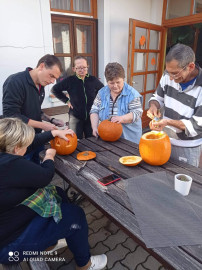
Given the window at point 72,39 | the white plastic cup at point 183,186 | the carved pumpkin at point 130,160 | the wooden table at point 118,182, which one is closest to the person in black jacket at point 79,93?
the wooden table at point 118,182

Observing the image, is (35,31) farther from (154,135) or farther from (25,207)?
(25,207)

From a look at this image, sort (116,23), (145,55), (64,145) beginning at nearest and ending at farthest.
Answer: (64,145)
(116,23)
(145,55)

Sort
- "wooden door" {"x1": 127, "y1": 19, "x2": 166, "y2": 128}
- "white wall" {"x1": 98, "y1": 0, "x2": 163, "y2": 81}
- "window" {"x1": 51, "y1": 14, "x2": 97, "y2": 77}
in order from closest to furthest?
"window" {"x1": 51, "y1": 14, "x2": 97, "y2": 77} → "white wall" {"x1": 98, "y1": 0, "x2": 163, "y2": 81} → "wooden door" {"x1": 127, "y1": 19, "x2": 166, "y2": 128}

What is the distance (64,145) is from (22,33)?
2.36 meters

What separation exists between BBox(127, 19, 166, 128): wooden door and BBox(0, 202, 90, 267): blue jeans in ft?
11.7

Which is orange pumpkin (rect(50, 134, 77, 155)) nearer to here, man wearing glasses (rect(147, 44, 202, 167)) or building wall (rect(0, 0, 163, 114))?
man wearing glasses (rect(147, 44, 202, 167))

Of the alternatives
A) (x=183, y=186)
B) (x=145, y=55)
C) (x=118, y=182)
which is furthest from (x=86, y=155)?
(x=145, y=55)

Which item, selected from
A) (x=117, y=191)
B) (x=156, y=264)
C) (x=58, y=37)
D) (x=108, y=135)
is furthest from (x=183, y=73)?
(x=58, y=37)

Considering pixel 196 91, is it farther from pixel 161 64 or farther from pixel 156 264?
pixel 161 64

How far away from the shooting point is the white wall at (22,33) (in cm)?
295

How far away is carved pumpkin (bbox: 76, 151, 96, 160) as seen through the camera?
66.8 inches

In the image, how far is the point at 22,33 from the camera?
3117 mm

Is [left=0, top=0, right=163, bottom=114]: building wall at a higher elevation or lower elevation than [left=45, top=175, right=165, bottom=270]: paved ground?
higher

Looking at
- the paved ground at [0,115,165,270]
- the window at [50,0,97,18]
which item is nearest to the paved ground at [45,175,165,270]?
the paved ground at [0,115,165,270]
